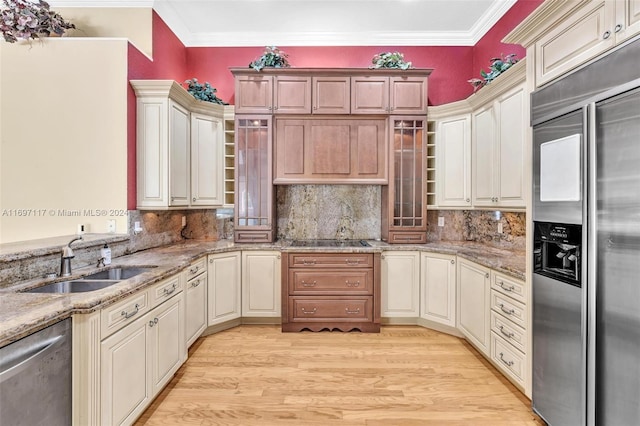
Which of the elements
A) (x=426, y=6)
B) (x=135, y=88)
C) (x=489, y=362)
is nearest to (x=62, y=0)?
(x=135, y=88)

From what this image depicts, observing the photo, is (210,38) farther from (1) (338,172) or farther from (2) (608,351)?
(2) (608,351)

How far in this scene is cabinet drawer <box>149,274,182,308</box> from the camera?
2.14 metres

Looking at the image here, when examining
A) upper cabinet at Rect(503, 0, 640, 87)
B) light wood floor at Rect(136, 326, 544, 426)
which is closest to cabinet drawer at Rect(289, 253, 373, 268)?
light wood floor at Rect(136, 326, 544, 426)

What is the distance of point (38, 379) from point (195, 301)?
169cm

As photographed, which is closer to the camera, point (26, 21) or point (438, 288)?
point (26, 21)

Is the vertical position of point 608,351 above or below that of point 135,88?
below

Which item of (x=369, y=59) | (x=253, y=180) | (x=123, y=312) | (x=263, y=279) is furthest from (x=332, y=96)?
(x=123, y=312)

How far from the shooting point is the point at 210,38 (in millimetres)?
4129

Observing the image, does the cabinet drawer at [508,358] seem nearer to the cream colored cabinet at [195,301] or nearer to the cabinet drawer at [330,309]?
the cabinet drawer at [330,309]

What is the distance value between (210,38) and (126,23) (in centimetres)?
108

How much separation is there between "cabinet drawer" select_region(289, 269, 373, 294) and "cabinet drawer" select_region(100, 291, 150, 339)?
64.8 inches

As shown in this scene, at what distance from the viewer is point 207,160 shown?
149 inches

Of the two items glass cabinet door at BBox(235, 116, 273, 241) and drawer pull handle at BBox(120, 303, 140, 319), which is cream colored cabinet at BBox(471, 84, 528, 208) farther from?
drawer pull handle at BBox(120, 303, 140, 319)

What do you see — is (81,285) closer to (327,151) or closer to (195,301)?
(195,301)
